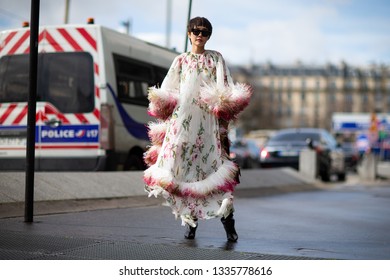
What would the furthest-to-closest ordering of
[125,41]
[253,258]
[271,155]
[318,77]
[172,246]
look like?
1. [318,77]
2. [271,155]
3. [125,41]
4. [172,246]
5. [253,258]

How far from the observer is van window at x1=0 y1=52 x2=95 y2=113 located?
1285 centimetres

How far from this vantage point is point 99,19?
520 inches

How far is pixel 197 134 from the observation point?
6289 millimetres

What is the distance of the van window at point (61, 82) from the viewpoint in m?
12.9

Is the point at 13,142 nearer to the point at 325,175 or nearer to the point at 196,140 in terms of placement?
the point at 196,140

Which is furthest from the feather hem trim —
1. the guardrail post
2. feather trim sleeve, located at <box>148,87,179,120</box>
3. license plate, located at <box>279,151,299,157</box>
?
license plate, located at <box>279,151,299,157</box>

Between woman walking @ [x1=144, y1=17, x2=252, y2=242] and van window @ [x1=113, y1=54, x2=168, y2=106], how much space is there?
7.37m

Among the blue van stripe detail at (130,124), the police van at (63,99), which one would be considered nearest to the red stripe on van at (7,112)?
the police van at (63,99)

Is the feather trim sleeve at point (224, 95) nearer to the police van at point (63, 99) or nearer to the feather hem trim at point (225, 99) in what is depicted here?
the feather hem trim at point (225, 99)

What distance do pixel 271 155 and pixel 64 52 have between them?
10.1 meters

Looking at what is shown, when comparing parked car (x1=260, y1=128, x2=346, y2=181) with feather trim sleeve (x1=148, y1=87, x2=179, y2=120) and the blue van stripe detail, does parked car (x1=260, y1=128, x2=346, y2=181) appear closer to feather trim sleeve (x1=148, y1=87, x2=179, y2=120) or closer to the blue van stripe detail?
the blue van stripe detail
